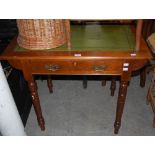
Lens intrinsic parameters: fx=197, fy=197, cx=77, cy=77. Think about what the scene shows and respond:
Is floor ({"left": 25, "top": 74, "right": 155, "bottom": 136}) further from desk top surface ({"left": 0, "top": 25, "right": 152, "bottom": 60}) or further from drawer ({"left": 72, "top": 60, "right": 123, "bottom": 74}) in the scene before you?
desk top surface ({"left": 0, "top": 25, "right": 152, "bottom": 60})

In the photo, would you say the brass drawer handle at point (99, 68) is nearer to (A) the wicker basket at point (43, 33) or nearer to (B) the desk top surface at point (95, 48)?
(B) the desk top surface at point (95, 48)

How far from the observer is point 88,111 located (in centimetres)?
199

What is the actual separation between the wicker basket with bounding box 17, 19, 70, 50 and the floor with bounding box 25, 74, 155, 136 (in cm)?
85

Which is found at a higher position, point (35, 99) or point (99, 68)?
point (99, 68)

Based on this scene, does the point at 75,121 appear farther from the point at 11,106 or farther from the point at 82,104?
the point at 11,106

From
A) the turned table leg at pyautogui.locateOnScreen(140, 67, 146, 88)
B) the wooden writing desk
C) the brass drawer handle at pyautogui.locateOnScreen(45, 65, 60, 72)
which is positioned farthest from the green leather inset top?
the turned table leg at pyautogui.locateOnScreen(140, 67, 146, 88)

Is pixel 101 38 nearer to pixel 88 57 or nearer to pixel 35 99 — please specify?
pixel 88 57

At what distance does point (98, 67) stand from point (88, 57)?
0.38 feet

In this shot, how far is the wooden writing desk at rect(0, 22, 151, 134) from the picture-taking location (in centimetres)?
127

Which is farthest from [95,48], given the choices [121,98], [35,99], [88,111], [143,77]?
[143,77]

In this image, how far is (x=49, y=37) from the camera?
127 centimetres

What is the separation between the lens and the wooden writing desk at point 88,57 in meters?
1.27
